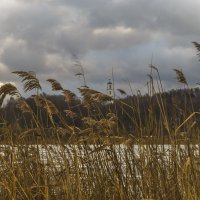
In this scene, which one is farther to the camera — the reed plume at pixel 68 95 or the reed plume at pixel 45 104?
the reed plume at pixel 68 95

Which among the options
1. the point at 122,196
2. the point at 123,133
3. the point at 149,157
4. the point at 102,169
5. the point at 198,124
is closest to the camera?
the point at 122,196

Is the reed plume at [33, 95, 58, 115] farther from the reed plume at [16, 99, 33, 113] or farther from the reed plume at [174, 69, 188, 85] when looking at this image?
the reed plume at [174, 69, 188, 85]

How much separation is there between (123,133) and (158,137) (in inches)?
20.7

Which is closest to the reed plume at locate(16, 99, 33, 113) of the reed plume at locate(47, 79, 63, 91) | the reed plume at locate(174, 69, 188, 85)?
the reed plume at locate(47, 79, 63, 91)

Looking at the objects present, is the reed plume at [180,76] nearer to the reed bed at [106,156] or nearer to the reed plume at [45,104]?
the reed bed at [106,156]

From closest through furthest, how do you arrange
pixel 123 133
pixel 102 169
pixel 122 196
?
pixel 122 196 < pixel 102 169 < pixel 123 133

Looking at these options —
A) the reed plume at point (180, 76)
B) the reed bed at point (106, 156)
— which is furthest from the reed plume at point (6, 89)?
the reed plume at point (180, 76)

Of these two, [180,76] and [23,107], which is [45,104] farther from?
[180,76]

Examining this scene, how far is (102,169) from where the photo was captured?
14.6 ft

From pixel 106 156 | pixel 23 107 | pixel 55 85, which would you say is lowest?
pixel 106 156

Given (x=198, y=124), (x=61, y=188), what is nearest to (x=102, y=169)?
(x=61, y=188)

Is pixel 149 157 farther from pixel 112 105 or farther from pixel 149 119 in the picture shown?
pixel 112 105

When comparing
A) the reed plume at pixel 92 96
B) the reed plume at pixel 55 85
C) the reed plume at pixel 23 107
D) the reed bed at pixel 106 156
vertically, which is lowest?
the reed bed at pixel 106 156

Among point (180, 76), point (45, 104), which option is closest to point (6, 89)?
point (45, 104)
